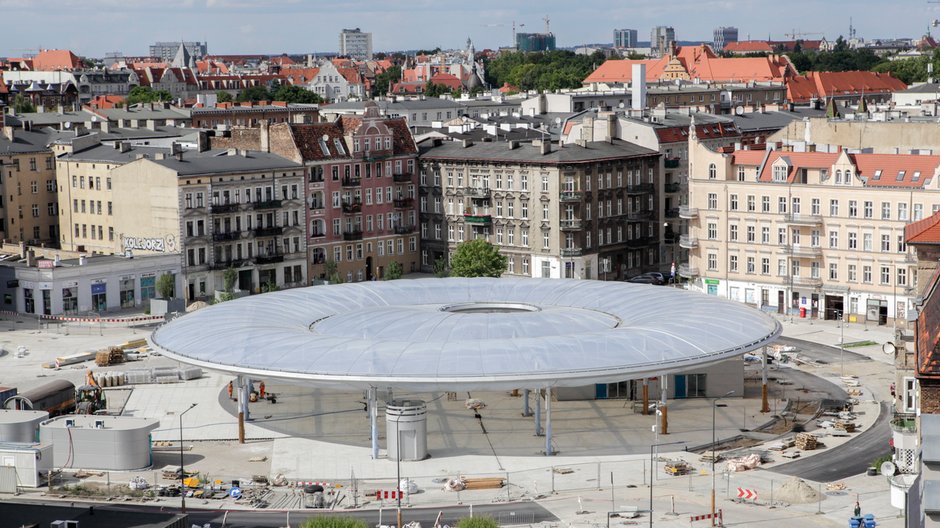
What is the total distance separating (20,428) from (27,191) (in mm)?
81194

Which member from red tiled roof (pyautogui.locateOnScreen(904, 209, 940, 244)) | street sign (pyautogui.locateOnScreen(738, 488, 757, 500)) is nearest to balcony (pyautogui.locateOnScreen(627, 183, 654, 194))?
red tiled roof (pyautogui.locateOnScreen(904, 209, 940, 244))

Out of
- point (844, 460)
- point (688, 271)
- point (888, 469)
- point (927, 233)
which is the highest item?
point (927, 233)

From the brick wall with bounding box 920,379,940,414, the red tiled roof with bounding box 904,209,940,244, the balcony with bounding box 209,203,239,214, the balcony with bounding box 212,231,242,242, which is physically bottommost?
the balcony with bounding box 212,231,242,242

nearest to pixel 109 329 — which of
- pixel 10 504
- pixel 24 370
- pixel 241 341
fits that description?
pixel 24 370

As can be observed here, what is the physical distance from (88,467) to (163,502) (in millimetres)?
9024

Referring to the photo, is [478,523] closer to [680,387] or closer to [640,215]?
[680,387]

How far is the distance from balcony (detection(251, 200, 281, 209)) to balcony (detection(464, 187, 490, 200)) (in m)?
20.1

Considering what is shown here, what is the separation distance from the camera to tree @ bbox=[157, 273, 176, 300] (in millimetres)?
135125

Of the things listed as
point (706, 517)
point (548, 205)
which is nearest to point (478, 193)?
point (548, 205)

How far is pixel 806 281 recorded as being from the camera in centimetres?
13150

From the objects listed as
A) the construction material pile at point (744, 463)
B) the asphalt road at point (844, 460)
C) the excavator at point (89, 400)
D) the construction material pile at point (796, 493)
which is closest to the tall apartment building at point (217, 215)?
the excavator at point (89, 400)

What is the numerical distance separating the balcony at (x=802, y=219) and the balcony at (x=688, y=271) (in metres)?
10.9

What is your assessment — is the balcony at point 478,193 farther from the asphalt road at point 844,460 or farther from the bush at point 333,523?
the bush at point 333,523

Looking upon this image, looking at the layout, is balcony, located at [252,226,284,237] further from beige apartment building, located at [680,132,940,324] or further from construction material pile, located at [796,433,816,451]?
construction material pile, located at [796,433,816,451]
